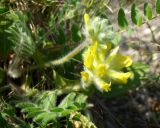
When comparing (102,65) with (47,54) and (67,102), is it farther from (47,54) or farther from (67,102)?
(47,54)

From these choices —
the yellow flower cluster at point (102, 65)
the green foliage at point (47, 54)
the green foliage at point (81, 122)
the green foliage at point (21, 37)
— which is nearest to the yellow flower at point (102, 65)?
the yellow flower cluster at point (102, 65)

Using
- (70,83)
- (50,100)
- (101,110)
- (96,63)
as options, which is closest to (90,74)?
(96,63)

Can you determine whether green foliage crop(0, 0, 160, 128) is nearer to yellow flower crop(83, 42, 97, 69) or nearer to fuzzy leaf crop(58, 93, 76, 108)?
fuzzy leaf crop(58, 93, 76, 108)

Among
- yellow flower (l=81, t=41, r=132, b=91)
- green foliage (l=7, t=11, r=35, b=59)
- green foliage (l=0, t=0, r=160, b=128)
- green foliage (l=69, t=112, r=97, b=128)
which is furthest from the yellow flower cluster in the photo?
green foliage (l=7, t=11, r=35, b=59)

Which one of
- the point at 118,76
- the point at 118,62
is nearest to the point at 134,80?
the point at 118,62

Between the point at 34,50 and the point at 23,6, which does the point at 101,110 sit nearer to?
the point at 34,50

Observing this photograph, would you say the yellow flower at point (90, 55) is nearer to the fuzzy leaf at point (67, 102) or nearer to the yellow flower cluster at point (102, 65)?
the yellow flower cluster at point (102, 65)
